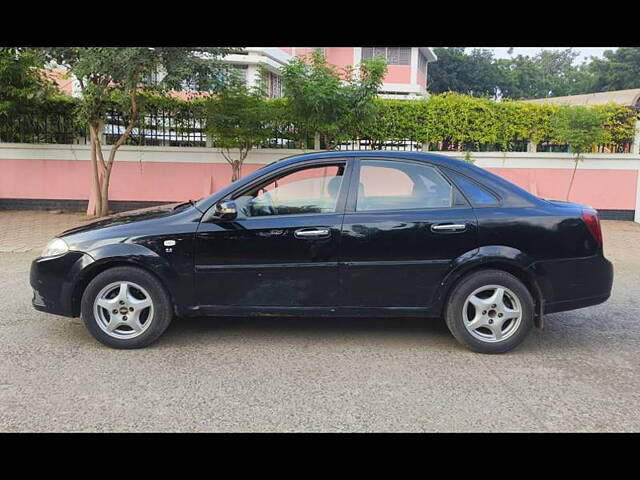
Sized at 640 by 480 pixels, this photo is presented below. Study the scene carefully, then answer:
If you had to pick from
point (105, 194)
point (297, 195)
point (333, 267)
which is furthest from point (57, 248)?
point (105, 194)

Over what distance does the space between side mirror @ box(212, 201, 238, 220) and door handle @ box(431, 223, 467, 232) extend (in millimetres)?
1642

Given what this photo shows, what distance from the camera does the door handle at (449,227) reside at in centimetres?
430

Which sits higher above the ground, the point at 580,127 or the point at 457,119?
the point at 457,119

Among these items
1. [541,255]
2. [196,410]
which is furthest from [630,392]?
[196,410]

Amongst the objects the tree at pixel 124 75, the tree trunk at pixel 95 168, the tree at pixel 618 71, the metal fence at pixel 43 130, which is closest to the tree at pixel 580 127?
the tree at pixel 124 75

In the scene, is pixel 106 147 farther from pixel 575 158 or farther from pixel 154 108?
pixel 575 158

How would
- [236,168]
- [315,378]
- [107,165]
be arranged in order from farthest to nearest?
[236,168] → [107,165] → [315,378]

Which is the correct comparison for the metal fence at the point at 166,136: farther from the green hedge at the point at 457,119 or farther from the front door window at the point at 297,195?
the front door window at the point at 297,195

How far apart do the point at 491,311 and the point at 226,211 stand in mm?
2333

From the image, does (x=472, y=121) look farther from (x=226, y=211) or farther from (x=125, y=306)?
(x=125, y=306)

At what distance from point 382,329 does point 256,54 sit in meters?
21.8

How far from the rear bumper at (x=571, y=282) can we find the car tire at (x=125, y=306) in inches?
123

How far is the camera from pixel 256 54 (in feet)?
79.7

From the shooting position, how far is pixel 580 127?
11852mm
